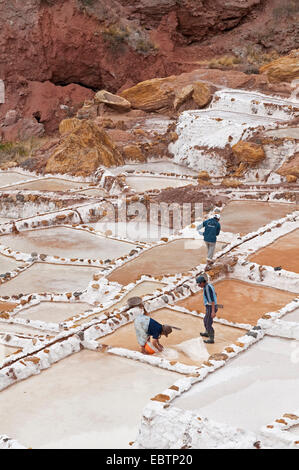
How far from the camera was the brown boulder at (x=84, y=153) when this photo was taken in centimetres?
2172

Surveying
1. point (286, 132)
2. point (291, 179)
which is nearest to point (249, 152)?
point (286, 132)

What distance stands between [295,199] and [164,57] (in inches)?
805

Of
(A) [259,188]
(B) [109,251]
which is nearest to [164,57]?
(A) [259,188]

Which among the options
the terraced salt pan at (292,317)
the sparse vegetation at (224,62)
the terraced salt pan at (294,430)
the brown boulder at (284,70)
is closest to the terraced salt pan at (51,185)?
the brown boulder at (284,70)

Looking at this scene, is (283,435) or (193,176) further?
(193,176)

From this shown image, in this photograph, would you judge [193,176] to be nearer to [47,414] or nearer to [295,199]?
[295,199]

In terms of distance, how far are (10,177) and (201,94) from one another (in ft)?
27.0

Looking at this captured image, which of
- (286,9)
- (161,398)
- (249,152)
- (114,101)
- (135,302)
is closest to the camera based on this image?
(161,398)

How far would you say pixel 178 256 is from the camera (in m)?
12.5

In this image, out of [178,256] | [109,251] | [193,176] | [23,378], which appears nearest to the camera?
[23,378]

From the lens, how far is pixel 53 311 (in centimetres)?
1083

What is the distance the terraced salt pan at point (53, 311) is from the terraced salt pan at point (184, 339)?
188 centimetres

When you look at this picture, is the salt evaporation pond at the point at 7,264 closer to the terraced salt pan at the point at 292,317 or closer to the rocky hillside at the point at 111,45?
the terraced salt pan at the point at 292,317

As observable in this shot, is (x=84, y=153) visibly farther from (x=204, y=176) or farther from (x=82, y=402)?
(x=82, y=402)
